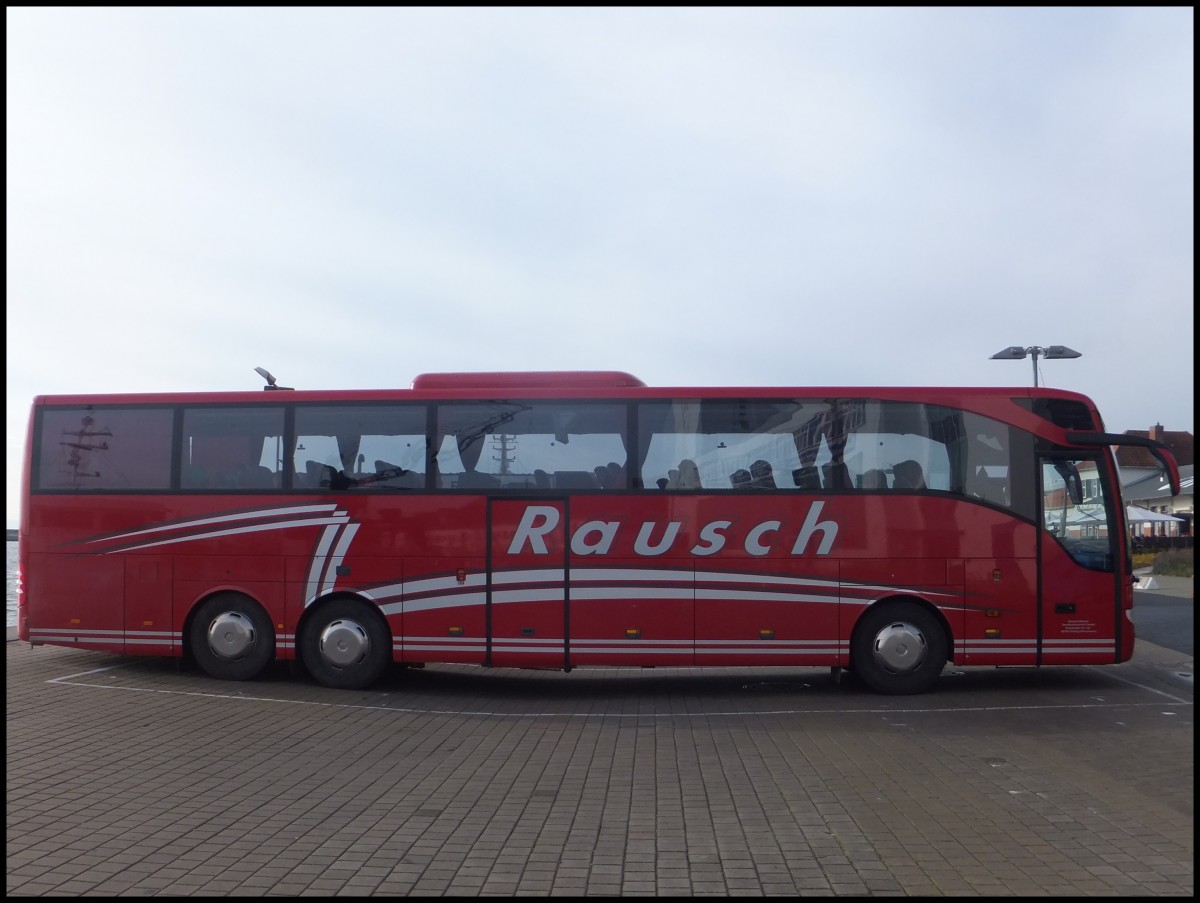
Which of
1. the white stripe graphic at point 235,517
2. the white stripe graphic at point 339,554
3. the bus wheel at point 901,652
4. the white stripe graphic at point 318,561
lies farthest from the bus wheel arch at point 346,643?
the bus wheel at point 901,652

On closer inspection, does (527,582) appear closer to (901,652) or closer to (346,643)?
(346,643)

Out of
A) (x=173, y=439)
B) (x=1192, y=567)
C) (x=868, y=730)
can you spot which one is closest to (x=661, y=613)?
(x=868, y=730)

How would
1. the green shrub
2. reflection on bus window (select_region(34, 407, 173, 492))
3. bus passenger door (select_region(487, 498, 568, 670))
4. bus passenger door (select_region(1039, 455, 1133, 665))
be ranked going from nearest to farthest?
1. the green shrub
2. bus passenger door (select_region(1039, 455, 1133, 665))
3. bus passenger door (select_region(487, 498, 568, 670))
4. reflection on bus window (select_region(34, 407, 173, 492))

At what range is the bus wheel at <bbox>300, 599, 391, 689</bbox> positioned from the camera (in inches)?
513

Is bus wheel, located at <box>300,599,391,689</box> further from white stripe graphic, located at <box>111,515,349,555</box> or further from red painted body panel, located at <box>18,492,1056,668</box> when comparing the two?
white stripe graphic, located at <box>111,515,349,555</box>

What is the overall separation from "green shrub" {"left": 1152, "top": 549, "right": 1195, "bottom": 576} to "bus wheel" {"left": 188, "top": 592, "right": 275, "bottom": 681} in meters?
9.44

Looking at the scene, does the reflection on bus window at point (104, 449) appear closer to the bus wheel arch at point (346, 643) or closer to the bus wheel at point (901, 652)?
the bus wheel arch at point (346, 643)

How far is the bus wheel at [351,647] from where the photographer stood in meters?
13.0

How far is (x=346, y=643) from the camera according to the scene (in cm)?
1303

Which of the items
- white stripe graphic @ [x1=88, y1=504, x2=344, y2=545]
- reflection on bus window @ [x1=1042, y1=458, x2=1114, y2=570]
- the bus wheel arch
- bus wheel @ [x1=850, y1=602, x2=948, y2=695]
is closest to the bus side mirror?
reflection on bus window @ [x1=1042, y1=458, x2=1114, y2=570]

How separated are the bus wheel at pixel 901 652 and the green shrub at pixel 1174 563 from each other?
3.36 m

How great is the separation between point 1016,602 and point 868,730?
10.9ft

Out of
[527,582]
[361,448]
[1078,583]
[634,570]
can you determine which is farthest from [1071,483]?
[361,448]

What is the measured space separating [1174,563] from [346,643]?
8.88 m
